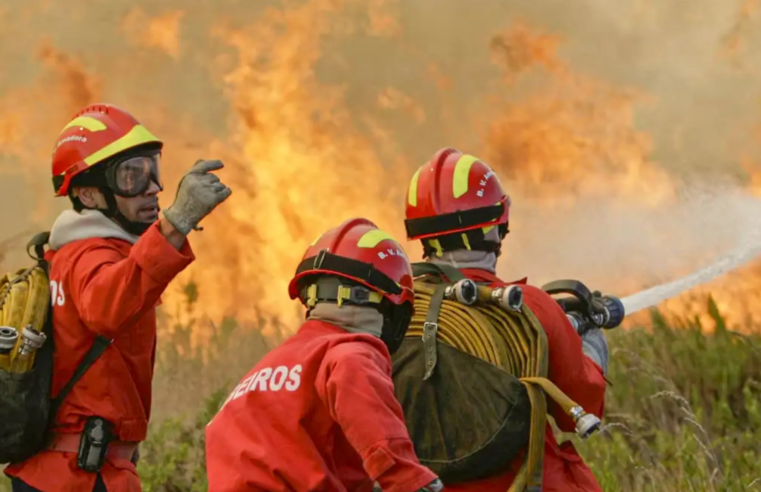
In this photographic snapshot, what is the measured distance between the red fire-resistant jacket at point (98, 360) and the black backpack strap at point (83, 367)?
1cm

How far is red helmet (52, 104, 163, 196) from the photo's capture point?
4289 mm

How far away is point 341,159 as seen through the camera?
9.95 m

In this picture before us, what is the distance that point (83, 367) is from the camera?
160 inches

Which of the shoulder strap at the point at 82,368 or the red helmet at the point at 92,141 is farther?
the red helmet at the point at 92,141

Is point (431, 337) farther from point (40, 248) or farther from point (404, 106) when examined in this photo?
point (404, 106)

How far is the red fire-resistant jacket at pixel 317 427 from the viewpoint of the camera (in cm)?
297

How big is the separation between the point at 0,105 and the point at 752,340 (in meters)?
7.16

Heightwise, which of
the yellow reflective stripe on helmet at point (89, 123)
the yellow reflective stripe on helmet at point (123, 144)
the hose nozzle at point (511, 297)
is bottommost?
the hose nozzle at point (511, 297)

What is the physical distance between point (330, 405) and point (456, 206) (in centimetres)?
141

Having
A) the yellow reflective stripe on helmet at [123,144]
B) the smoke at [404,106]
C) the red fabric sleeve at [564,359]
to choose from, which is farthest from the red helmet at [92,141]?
the smoke at [404,106]

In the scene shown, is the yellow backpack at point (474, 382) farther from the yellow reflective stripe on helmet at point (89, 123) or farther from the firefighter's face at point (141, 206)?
the yellow reflective stripe on helmet at point (89, 123)

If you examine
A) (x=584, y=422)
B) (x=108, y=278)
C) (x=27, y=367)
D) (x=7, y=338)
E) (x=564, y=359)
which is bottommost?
(x=584, y=422)

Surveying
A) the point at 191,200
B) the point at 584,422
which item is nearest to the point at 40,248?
the point at 191,200

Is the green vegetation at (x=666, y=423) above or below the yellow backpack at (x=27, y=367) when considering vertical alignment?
below
